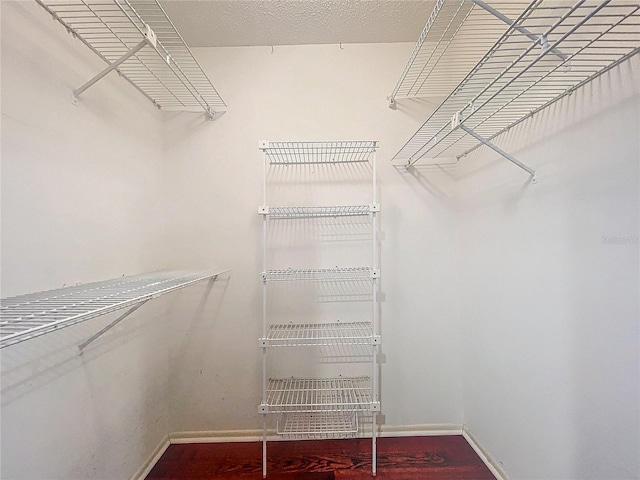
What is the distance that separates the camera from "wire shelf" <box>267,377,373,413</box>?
1.56 m

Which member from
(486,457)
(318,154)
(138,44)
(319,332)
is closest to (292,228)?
(318,154)

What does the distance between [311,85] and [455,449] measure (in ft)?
7.56

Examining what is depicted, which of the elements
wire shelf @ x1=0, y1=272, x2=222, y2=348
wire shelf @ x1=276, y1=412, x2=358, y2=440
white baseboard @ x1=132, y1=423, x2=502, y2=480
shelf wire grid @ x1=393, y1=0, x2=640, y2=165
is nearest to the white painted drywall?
white baseboard @ x1=132, y1=423, x2=502, y2=480

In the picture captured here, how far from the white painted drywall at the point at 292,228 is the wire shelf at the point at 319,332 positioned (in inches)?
3.5

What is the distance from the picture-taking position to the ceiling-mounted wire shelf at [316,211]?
1.62 meters

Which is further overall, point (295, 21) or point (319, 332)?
point (319, 332)

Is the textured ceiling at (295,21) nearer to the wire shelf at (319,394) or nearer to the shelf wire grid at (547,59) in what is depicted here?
the shelf wire grid at (547,59)

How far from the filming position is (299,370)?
1772 millimetres

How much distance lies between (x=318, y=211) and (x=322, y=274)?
38 centimetres

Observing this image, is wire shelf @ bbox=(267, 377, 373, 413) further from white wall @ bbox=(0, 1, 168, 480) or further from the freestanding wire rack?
white wall @ bbox=(0, 1, 168, 480)

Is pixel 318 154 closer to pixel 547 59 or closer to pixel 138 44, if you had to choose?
pixel 138 44

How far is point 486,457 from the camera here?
1.54m

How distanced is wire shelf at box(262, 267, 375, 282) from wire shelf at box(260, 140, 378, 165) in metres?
0.66

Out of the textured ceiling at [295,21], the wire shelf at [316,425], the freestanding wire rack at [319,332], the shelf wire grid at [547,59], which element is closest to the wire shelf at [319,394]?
the freestanding wire rack at [319,332]
